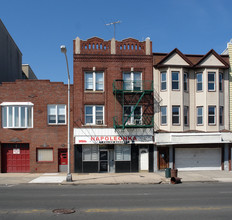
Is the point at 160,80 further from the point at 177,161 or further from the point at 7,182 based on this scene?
the point at 7,182

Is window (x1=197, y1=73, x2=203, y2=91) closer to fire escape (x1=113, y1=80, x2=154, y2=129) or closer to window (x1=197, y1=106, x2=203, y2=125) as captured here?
window (x1=197, y1=106, x2=203, y2=125)

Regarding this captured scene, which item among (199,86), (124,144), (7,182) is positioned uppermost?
(199,86)

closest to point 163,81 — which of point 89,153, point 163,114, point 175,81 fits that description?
point 175,81

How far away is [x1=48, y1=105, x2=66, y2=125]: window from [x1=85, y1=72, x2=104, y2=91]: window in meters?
2.91

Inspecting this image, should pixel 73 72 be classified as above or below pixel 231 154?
above

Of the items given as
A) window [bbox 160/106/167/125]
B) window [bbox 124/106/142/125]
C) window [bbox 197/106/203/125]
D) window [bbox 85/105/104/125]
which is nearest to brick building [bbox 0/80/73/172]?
window [bbox 85/105/104/125]

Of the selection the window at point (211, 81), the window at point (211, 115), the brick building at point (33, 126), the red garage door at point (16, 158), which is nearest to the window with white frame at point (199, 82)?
the window at point (211, 81)

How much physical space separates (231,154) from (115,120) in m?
11.4

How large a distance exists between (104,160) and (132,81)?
7510 mm

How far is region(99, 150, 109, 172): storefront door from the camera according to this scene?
22.2 metres

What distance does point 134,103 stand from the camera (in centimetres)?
2256

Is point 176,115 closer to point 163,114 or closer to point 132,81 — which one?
point 163,114

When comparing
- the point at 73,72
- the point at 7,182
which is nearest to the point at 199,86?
the point at 73,72

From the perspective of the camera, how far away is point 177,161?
75.7 feet
